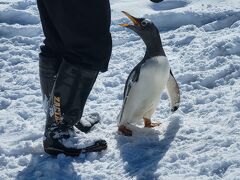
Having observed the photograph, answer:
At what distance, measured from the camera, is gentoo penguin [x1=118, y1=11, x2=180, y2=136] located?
279cm

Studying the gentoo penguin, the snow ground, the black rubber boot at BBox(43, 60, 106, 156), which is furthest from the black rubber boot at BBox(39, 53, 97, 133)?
the gentoo penguin

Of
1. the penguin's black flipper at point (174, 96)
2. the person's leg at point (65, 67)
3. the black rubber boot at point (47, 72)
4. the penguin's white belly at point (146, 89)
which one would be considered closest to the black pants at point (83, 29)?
the person's leg at point (65, 67)

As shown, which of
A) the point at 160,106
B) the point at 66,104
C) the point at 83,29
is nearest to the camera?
the point at 83,29

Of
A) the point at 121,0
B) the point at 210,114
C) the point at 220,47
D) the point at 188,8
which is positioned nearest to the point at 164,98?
the point at 210,114

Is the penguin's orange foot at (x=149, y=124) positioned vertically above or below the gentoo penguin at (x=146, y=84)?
below

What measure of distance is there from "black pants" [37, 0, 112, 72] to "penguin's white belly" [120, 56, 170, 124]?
41cm

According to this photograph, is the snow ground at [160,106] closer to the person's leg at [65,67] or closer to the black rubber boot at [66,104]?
the black rubber boot at [66,104]

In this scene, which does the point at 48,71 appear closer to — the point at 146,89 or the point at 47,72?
the point at 47,72

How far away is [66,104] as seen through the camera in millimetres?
2475

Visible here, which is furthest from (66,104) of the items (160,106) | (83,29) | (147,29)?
(160,106)

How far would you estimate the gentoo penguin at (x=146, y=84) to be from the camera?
2793 millimetres

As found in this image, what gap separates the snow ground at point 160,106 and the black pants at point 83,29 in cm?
50

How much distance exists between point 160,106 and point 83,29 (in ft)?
3.42

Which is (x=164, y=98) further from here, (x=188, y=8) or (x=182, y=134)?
(x=188, y=8)
